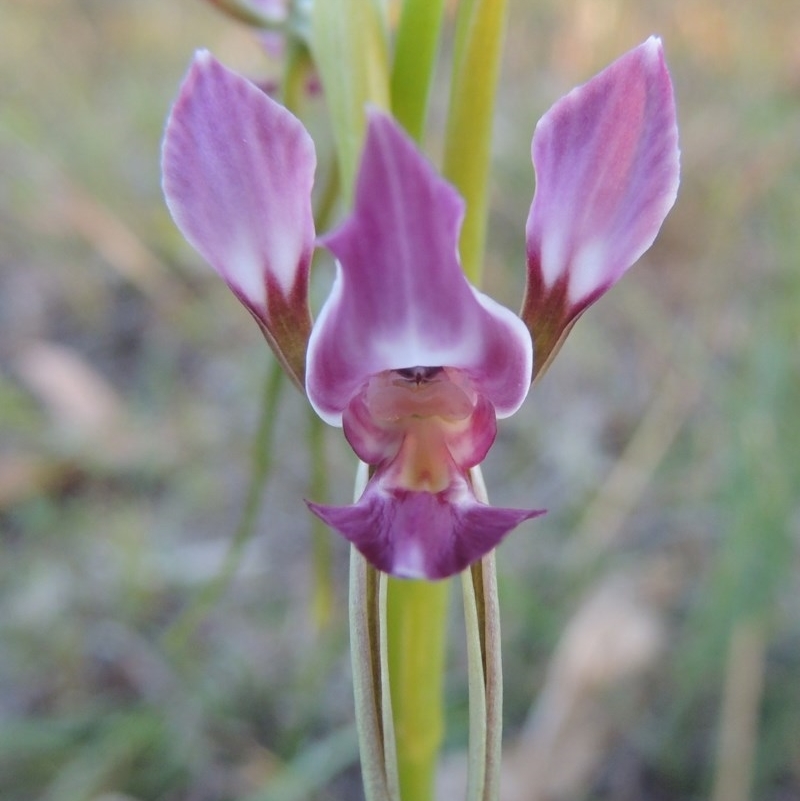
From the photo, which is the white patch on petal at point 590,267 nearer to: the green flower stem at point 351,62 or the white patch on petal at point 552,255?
the white patch on petal at point 552,255

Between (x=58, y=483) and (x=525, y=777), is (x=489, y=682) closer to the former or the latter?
(x=525, y=777)

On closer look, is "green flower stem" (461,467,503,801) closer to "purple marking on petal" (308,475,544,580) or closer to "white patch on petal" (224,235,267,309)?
"purple marking on petal" (308,475,544,580)

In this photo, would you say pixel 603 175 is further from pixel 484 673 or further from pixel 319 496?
pixel 319 496

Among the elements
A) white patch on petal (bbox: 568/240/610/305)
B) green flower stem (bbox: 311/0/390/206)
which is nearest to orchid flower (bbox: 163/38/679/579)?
white patch on petal (bbox: 568/240/610/305)

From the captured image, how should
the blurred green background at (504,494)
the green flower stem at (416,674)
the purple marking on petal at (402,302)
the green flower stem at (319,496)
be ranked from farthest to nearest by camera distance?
1. the blurred green background at (504,494)
2. the green flower stem at (319,496)
3. the green flower stem at (416,674)
4. the purple marking on petal at (402,302)

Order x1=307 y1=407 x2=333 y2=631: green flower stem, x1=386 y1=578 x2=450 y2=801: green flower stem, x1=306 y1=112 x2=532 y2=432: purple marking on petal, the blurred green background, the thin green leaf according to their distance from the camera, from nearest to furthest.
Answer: x1=306 y1=112 x2=532 y2=432: purple marking on petal, the thin green leaf, x1=386 y1=578 x2=450 y2=801: green flower stem, x1=307 y1=407 x2=333 y2=631: green flower stem, the blurred green background

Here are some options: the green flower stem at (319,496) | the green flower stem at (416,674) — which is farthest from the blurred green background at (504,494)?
the green flower stem at (416,674)

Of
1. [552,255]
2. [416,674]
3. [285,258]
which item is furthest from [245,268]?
[416,674]
